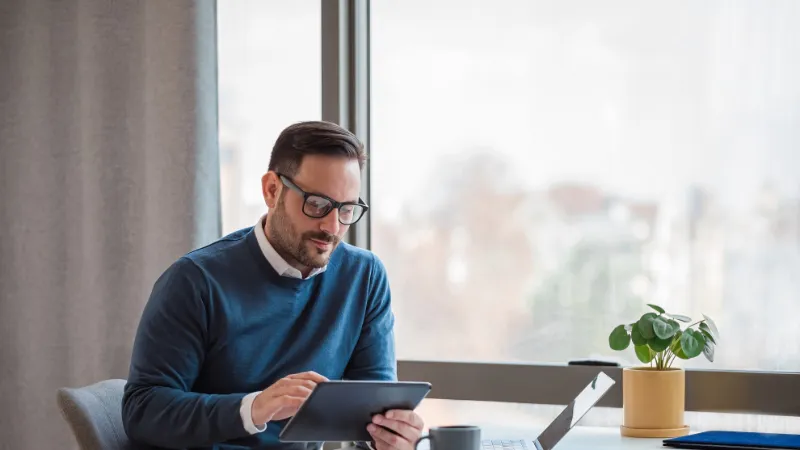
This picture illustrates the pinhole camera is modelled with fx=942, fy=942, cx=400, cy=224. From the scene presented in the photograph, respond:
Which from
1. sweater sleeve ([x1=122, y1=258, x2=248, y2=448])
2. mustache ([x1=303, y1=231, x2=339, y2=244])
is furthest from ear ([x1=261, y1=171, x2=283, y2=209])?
sweater sleeve ([x1=122, y1=258, x2=248, y2=448])

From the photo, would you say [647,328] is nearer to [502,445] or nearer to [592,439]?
[592,439]

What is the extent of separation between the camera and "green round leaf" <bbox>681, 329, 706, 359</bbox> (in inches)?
81.6

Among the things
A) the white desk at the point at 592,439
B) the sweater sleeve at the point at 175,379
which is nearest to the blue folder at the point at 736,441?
the white desk at the point at 592,439

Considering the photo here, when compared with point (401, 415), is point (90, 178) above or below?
above

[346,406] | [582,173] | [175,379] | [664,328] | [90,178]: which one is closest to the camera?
[346,406]

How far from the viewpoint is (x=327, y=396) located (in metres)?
1.53

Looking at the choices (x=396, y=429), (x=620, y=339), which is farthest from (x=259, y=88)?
(x=396, y=429)

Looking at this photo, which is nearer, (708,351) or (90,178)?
(708,351)

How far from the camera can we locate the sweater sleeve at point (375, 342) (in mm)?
2141

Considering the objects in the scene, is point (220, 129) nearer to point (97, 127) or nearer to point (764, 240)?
point (97, 127)

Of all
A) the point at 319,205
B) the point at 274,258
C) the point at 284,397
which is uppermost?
the point at 319,205

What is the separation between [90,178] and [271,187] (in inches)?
36.8

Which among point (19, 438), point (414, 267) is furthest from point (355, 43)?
point (19, 438)

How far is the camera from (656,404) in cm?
210
